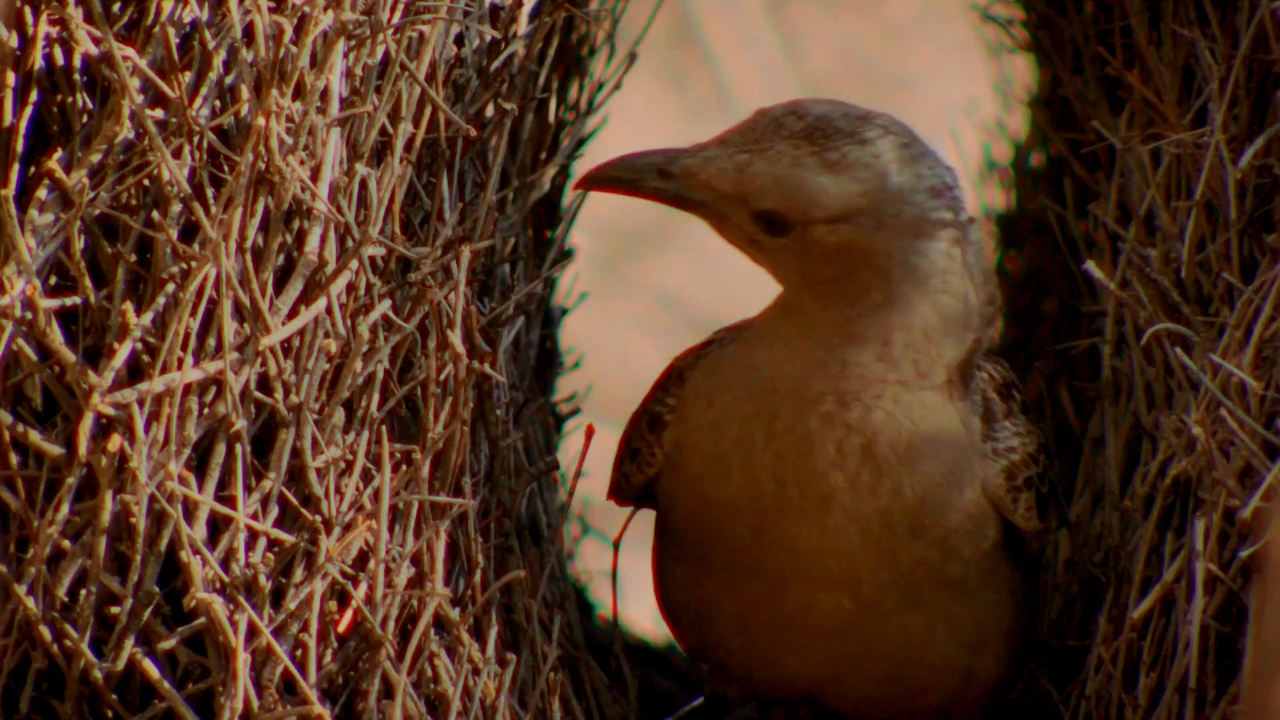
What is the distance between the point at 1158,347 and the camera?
72.7 inches

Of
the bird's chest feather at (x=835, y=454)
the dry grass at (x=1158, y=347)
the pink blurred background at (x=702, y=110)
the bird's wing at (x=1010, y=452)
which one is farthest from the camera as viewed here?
the pink blurred background at (x=702, y=110)

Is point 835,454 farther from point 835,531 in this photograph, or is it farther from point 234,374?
point 234,374

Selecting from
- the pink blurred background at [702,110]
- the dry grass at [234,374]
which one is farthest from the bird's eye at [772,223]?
the pink blurred background at [702,110]

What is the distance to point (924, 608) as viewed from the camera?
1794 mm

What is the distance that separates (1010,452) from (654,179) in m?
0.57

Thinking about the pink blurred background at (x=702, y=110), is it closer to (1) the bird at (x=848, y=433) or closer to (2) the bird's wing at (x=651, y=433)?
(2) the bird's wing at (x=651, y=433)

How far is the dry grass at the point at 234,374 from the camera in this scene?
1.36m

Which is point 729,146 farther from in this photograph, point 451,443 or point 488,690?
point 488,690

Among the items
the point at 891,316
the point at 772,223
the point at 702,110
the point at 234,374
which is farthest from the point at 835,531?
the point at 702,110

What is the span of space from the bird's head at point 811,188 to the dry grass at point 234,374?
0.86ft

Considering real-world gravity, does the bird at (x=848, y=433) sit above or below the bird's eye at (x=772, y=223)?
below

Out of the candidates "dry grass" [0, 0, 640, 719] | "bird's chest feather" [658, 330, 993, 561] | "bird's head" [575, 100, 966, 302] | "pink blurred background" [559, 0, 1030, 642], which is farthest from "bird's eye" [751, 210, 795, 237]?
"pink blurred background" [559, 0, 1030, 642]

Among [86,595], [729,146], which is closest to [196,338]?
[86,595]

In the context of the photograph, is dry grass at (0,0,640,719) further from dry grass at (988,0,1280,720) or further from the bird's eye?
dry grass at (988,0,1280,720)
